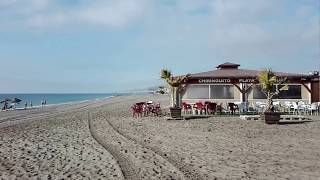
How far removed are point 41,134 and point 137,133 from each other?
380 centimetres

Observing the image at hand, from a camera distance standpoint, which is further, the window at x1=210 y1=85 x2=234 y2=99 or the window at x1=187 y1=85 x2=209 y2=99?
the window at x1=187 y1=85 x2=209 y2=99

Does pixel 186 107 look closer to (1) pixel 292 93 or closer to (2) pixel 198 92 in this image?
(2) pixel 198 92

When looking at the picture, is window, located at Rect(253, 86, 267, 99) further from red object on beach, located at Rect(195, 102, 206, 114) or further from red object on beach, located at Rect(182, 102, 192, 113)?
red object on beach, located at Rect(182, 102, 192, 113)

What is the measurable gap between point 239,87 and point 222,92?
3.50 ft

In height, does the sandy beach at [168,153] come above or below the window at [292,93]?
below

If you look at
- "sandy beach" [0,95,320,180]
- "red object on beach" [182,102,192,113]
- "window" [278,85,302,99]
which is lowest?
"sandy beach" [0,95,320,180]

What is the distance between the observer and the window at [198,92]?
27.9m

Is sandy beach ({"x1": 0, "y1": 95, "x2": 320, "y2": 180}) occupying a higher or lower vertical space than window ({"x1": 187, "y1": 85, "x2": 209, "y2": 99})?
lower

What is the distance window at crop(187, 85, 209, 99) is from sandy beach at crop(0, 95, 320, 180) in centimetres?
893

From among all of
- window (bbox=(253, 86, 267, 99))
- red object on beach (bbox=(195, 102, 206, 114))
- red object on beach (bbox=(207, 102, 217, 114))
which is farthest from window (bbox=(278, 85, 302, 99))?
red object on beach (bbox=(195, 102, 206, 114))

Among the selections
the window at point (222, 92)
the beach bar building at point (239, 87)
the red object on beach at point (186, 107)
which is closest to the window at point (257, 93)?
the beach bar building at point (239, 87)

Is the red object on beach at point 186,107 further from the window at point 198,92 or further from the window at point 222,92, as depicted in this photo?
the window at point 222,92

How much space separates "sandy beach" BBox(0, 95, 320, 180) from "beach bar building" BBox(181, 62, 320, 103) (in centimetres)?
791

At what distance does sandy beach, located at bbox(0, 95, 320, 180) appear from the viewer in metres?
9.23
